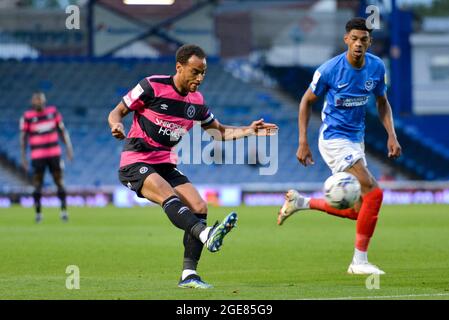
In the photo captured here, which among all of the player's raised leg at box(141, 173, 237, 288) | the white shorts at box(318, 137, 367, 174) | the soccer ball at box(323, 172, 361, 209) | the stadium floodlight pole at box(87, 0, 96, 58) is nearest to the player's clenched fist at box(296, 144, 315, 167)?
the white shorts at box(318, 137, 367, 174)

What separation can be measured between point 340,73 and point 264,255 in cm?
336

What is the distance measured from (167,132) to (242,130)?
75 cm

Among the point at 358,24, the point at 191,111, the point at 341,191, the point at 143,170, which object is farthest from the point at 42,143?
the point at 341,191

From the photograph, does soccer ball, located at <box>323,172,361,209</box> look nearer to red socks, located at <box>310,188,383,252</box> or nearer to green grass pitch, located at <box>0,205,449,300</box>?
green grass pitch, located at <box>0,205,449,300</box>

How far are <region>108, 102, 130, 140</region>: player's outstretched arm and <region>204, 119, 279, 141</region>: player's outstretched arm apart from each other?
0.94 m

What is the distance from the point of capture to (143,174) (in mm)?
10266

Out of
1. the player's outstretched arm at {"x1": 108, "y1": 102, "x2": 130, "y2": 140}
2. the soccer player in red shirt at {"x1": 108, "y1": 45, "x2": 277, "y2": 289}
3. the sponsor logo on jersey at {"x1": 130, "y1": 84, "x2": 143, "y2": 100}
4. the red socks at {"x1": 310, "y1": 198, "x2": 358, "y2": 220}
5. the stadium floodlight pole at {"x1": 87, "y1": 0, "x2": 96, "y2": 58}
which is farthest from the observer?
the stadium floodlight pole at {"x1": 87, "y1": 0, "x2": 96, "y2": 58}

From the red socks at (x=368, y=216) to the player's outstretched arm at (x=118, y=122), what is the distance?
2.81m

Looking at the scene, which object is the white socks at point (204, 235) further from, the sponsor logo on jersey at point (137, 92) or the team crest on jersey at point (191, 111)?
the sponsor logo on jersey at point (137, 92)

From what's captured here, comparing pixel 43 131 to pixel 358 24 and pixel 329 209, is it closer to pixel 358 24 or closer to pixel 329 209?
pixel 329 209

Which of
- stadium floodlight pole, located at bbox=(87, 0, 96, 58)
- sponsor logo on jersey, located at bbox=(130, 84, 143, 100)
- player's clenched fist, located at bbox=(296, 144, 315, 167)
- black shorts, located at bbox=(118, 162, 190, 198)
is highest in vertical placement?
stadium floodlight pole, located at bbox=(87, 0, 96, 58)

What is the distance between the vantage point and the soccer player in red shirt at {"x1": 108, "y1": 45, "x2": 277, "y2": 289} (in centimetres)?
1006

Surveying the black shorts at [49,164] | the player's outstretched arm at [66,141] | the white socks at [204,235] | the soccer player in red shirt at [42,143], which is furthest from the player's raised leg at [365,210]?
the black shorts at [49,164]
